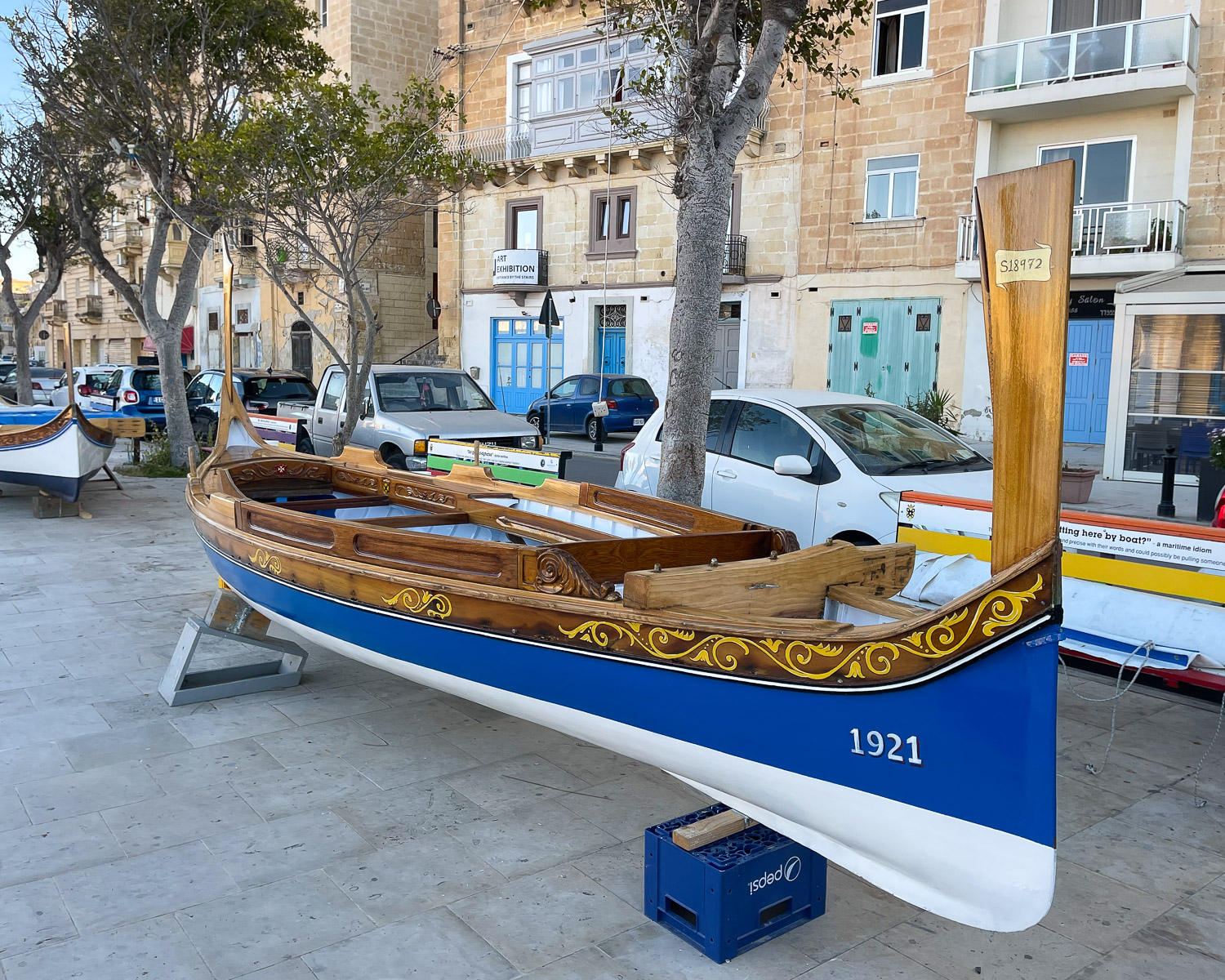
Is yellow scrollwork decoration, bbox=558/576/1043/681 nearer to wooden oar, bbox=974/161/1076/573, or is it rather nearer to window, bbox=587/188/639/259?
wooden oar, bbox=974/161/1076/573

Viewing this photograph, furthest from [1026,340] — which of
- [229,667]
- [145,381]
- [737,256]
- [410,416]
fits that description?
[737,256]

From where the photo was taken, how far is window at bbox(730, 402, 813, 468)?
7.30 meters

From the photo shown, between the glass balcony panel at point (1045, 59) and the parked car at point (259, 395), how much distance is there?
14.4 meters

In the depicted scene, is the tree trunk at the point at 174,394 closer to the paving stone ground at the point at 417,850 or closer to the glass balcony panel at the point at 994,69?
the paving stone ground at the point at 417,850

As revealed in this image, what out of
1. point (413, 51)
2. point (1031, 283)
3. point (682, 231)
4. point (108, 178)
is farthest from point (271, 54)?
point (413, 51)

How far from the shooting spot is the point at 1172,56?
55.3ft

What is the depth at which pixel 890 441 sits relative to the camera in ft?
24.2

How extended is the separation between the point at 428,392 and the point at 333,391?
1.46 meters

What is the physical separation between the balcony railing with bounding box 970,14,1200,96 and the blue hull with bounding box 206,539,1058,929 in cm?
1798

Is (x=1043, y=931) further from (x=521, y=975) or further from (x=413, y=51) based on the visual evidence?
(x=413, y=51)

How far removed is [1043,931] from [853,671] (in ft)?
4.45

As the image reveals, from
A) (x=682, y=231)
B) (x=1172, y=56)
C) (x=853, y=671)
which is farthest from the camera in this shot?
(x=1172, y=56)

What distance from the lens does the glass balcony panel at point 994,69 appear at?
732 inches

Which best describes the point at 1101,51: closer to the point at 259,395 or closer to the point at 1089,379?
the point at 1089,379
